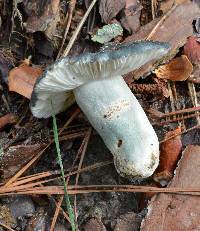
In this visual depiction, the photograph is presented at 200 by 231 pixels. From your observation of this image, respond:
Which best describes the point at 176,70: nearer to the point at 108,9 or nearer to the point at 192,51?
the point at 192,51

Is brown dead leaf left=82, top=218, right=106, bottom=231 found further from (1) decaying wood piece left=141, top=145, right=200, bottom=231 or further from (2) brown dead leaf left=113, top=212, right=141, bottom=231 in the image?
(1) decaying wood piece left=141, top=145, right=200, bottom=231

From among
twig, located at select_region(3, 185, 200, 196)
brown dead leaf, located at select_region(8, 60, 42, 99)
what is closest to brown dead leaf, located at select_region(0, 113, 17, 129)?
brown dead leaf, located at select_region(8, 60, 42, 99)

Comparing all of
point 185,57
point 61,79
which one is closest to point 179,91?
point 185,57

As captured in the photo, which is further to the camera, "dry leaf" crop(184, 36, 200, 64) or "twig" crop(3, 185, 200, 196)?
"dry leaf" crop(184, 36, 200, 64)

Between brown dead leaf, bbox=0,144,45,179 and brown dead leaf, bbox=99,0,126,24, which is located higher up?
brown dead leaf, bbox=99,0,126,24

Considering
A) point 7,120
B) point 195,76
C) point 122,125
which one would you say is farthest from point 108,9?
point 7,120

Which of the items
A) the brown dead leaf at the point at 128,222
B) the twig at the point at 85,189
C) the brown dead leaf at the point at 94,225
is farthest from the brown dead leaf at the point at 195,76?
the brown dead leaf at the point at 94,225
